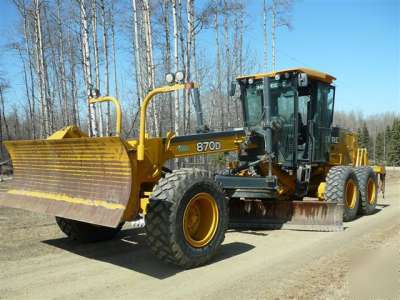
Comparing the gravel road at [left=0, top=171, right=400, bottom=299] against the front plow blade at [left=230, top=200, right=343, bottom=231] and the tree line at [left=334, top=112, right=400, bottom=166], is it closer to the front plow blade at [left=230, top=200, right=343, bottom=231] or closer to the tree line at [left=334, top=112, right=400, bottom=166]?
the front plow blade at [left=230, top=200, right=343, bottom=231]

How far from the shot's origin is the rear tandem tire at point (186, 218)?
497cm

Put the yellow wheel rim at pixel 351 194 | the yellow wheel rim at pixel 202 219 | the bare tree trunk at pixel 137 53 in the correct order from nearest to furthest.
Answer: the yellow wheel rim at pixel 202 219 < the yellow wheel rim at pixel 351 194 < the bare tree trunk at pixel 137 53

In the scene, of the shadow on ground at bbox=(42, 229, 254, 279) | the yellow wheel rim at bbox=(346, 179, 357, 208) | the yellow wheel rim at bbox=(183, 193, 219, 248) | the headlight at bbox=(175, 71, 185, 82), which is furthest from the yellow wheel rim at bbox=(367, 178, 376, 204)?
the headlight at bbox=(175, 71, 185, 82)

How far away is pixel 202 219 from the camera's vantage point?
564cm

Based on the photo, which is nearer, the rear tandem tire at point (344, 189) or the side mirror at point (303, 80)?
the side mirror at point (303, 80)

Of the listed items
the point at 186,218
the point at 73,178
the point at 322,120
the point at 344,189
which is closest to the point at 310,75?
the point at 322,120

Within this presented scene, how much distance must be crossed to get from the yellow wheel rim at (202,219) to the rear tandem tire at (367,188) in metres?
4.69

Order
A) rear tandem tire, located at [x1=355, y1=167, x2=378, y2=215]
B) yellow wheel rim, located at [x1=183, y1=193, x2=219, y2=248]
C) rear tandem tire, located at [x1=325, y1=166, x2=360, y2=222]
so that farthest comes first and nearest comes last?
rear tandem tire, located at [x1=355, y1=167, x2=378, y2=215] < rear tandem tire, located at [x1=325, y1=166, x2=360, y2=222] < yellow wheel rim, located at [x1=183, y1=193, x2=219, y2=248]

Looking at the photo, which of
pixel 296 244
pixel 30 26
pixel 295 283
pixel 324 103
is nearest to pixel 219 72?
pixel 30 26

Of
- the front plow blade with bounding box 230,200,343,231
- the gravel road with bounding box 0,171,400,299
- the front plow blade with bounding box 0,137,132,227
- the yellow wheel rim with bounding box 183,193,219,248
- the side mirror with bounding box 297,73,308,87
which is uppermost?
the side mirror with bounding box 297,73,308,87

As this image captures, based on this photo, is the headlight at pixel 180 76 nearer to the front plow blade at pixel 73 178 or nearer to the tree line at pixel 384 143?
the front plow blade at pixel 73 178

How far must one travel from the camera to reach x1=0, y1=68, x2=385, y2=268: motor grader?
16.6 feet

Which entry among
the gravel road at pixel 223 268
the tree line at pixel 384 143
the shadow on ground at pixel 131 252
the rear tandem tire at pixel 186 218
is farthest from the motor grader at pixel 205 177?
the tree line at pixel 384 143

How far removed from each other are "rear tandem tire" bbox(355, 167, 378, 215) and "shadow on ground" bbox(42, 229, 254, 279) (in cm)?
376
